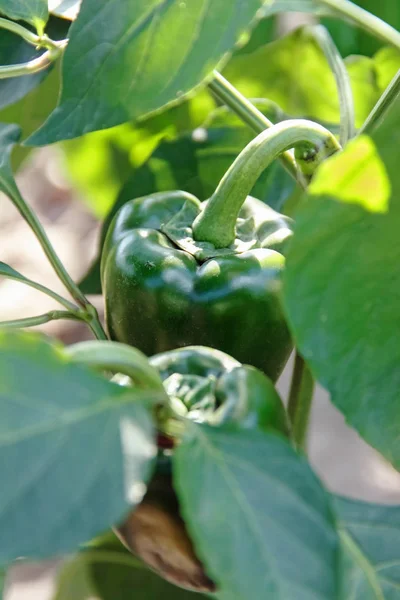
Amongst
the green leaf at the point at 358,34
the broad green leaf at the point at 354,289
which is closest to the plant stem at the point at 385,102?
the broad green leaf at the point at 354,289

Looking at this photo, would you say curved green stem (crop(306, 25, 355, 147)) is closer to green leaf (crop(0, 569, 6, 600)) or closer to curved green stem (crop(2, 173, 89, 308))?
curved green stem (crop(2, 173, 89, 308))

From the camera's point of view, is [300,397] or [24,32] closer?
[24,32]

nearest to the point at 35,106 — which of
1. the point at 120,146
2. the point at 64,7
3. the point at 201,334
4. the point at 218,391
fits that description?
the point at 120,146

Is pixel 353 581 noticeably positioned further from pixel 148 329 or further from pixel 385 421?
pixel 148 329

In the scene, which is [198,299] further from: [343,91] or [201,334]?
[343,91]

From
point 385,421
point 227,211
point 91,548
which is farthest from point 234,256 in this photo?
point 91,548

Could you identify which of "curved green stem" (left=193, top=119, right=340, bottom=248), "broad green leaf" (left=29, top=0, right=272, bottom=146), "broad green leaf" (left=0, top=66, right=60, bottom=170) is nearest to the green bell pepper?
"curved green stem" (left=193, top=119, right=340, bottom=248)

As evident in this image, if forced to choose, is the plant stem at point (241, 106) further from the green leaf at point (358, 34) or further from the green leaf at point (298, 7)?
the green leaf at point (358, 34)
